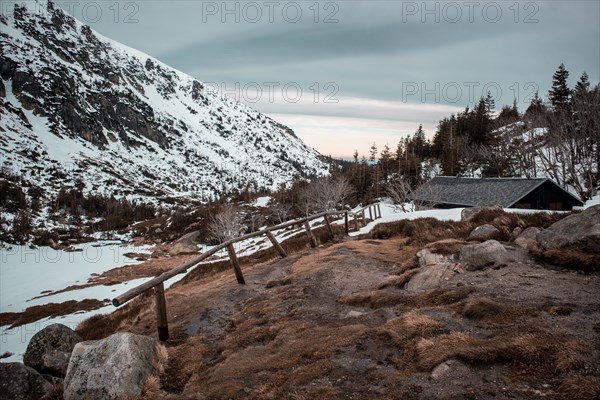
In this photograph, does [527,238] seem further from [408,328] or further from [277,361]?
[277,361]

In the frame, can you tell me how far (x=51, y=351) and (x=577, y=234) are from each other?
14614mm

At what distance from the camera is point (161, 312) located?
6648 mm

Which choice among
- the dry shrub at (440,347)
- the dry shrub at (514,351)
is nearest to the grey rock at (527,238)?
the dry shrub at (514,351)

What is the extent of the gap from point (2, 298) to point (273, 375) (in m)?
57.6

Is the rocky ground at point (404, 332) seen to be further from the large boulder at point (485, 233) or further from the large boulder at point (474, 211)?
the large boulder at point (474, 211)

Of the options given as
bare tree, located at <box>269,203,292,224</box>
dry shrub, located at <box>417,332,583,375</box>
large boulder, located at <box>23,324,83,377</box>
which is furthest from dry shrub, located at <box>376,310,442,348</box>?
bare tree, located at <box>269,203,292,224</box>

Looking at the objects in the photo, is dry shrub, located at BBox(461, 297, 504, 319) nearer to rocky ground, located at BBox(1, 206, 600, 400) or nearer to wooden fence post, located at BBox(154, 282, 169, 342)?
rocky ground, located at BBox(1, 206, 600, 400)

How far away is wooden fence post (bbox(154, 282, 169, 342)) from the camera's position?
21.7 feet

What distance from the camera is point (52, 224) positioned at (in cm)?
11306

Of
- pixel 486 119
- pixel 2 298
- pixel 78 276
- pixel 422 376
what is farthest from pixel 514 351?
pixel 486 119

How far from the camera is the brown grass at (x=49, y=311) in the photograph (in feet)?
94.5

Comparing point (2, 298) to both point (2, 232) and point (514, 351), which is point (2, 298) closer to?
point (514, 351)

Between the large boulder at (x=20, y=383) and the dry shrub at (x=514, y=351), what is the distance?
374 inches

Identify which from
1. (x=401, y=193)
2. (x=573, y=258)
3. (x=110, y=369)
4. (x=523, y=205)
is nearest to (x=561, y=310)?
(x=573, y=258)
